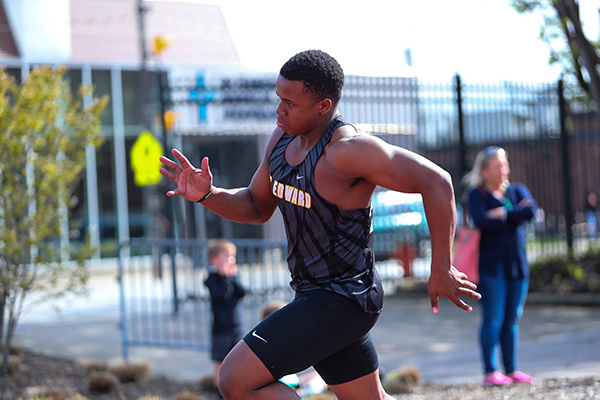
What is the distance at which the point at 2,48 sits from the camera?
1805cm

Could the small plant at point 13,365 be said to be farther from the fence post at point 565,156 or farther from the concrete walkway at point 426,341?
the fence post at point 565,156

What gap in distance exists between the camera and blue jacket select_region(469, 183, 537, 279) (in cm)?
523

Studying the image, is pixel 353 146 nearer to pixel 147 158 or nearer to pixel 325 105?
pixel 325 105

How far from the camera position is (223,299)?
17.4 ft

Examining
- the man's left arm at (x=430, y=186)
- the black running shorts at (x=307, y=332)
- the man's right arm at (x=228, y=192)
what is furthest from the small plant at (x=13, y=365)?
the man's left arm at (x=430, y=186)

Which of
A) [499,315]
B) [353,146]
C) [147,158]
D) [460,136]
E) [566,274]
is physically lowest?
[566,274]

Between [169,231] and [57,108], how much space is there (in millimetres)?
5622

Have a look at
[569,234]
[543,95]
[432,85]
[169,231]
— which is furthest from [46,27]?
[569,234]

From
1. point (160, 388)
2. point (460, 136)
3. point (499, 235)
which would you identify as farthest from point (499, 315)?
point (460, 136)

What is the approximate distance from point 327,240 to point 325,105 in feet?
1.80

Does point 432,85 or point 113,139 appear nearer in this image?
point 432,85

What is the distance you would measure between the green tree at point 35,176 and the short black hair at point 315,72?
3.77m

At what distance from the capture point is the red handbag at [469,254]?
17.5ft

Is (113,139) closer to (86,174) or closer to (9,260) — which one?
(86,174)
